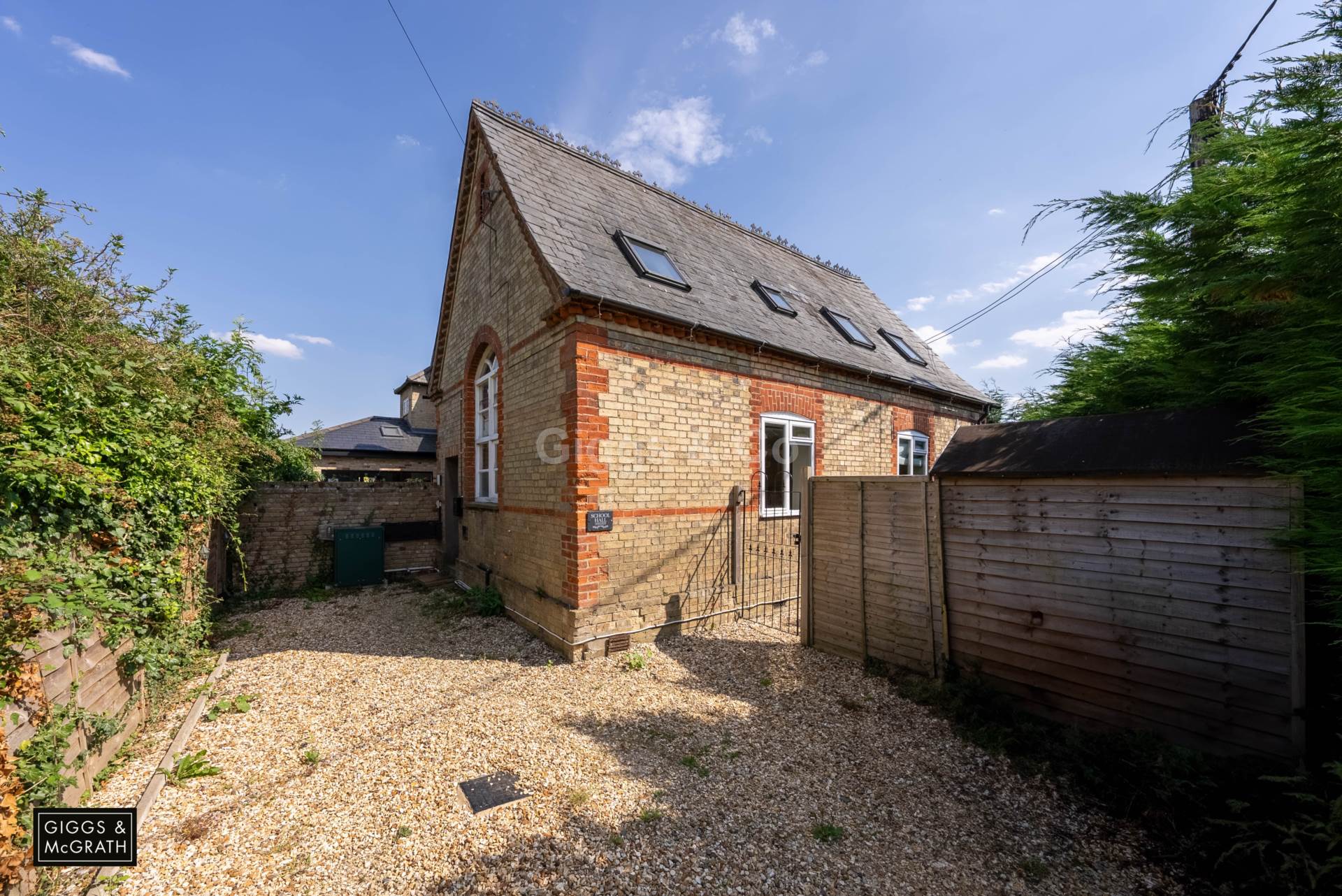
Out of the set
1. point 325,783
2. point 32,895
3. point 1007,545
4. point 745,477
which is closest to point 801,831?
point 1007,545

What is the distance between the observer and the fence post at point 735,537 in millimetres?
8008

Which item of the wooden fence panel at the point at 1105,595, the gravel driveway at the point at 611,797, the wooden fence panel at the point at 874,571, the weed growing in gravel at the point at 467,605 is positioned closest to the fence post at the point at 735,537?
the wooden fence panel at the point at 874,571

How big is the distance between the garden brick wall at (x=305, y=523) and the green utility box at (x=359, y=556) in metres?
0.34

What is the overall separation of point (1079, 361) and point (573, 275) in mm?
7996

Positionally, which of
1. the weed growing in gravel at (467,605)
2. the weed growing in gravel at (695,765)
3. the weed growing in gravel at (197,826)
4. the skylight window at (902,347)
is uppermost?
the skylight window at (902,347)

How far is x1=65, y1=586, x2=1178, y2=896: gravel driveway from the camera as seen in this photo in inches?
116

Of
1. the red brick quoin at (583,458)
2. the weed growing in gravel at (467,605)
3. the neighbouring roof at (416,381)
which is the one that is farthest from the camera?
the neighbouring roof at (416,381)

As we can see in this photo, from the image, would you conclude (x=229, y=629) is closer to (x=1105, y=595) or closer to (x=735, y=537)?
(x=735, y=537)

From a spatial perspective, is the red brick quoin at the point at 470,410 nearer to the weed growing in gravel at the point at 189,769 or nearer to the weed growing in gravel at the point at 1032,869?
the weed growing in gravel at the point at 189,769

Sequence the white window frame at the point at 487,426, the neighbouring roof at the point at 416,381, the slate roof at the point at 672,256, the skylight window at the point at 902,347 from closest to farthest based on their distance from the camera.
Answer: the slate roof at the point at 672,256 < the white window frame at the point at 487,426 < the skylight window at the point at 902,347 < the neighbouring roof at the point at 416,381

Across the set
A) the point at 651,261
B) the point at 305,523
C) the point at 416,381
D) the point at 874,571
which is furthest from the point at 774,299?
the point at 416,381

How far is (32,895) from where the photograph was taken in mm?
2613

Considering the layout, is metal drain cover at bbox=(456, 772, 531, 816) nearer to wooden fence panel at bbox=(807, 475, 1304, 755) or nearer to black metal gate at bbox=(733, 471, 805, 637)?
wooden fence panel at bbox=(807, 475, 1304, 755)

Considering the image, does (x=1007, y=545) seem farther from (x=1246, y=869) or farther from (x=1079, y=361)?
(x=1079, y=361)
